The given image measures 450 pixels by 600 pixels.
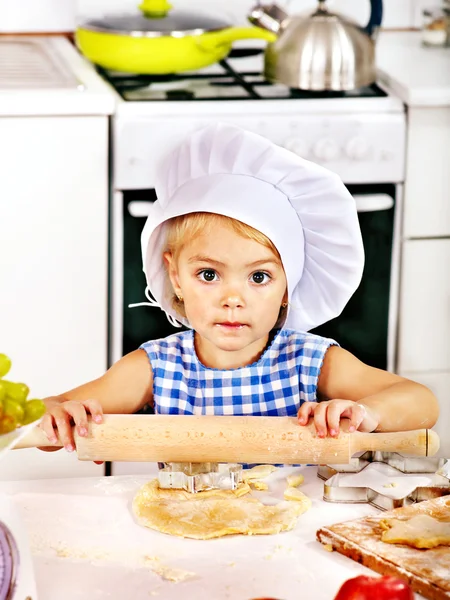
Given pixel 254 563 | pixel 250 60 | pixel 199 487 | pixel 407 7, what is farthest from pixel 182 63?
pixel 254 563

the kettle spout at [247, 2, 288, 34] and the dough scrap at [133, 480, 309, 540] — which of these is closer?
the dough scrap at [133, 480, 309, 540]

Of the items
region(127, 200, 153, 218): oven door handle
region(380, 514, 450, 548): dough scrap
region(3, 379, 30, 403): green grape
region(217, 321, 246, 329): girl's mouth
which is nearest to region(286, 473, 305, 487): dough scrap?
region(380, 514, 450, 548): dough scrap

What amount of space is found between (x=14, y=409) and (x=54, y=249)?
3.43ft

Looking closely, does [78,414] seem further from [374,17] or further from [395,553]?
[374,17]

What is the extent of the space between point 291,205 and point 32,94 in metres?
0.65

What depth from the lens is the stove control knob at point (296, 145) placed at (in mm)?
1637

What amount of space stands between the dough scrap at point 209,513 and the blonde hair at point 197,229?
303mm

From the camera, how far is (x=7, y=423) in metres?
0.63

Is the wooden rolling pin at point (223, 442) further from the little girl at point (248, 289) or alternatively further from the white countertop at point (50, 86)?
the white countertop at point (50, 86)

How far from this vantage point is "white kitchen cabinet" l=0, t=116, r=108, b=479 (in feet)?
5.29

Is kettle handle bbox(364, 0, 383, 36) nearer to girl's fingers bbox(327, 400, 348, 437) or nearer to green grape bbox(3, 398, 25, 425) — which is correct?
girl's fingers bbox(327, 400, 348, 437)

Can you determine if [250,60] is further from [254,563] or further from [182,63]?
[254,563]

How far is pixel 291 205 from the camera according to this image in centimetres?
109

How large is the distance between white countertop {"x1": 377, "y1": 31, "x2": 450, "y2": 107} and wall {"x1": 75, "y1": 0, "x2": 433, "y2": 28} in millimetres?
49
